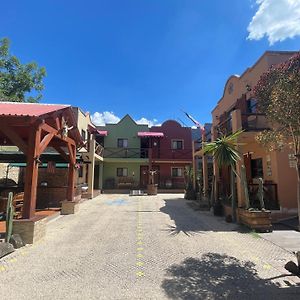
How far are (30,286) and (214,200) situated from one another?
399 inches

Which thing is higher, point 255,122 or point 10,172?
point 255,122

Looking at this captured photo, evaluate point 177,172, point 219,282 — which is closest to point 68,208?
point 219,282

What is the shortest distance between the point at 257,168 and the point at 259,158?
2.13 feet

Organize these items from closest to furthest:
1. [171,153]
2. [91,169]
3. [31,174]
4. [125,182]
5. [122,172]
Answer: [31,174] → [91,169] → [125,182] → [122,172] → [171,153]

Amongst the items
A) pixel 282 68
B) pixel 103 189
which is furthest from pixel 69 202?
pixel 103 189

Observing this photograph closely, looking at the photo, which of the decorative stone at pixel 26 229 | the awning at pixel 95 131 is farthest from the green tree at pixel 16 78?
the decorative stone at pixel 26 229

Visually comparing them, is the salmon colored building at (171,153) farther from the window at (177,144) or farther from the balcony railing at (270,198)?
the balcony railing at (270,198)

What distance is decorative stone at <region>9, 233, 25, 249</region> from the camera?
6.66 meters

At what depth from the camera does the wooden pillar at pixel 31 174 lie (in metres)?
7.12

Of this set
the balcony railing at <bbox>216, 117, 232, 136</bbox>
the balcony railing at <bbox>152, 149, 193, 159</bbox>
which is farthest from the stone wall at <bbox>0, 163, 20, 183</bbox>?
the balcony railing at <bbox>216, 117, 232, 136</bbox>

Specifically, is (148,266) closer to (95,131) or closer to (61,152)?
(61,152)

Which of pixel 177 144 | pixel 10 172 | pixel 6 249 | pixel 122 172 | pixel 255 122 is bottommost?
pixel 6 249

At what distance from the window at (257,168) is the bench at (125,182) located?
50.8 feet

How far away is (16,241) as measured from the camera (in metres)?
6.70
